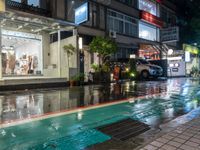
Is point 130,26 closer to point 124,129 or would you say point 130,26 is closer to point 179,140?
point 124,129

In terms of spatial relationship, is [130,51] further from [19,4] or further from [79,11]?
[19,4]

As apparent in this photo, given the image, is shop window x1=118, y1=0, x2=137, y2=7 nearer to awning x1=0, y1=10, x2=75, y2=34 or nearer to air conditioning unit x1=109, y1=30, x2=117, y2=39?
air conditioning unit x1=109, y1=30, x2=117, y2=39

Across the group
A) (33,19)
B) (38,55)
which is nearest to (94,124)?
(33,19)

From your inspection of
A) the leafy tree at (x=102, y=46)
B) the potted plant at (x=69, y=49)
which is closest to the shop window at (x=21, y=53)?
the potted plant at (x=69, y=49)

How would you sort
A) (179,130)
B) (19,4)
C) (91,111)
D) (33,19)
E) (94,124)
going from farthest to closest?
(19,4)
(33,19)
(91,111)
(94,124)
(179,130)

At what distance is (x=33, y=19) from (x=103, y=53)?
23.4 ft

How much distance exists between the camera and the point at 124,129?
5562mm

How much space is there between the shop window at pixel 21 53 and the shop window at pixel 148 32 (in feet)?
57.0

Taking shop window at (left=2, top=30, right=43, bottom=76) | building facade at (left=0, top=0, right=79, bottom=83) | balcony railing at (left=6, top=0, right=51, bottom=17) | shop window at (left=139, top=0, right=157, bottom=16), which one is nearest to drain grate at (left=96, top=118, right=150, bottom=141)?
A: building facade at (left=0, top=0, right=79, bottom=83)

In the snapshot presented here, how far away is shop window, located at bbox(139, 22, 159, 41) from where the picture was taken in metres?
33.6

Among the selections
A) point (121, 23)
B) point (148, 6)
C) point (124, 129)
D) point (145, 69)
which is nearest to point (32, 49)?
point (145, 69)

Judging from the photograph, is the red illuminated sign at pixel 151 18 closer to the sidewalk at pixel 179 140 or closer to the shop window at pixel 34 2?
the shop window at pixel 34 2

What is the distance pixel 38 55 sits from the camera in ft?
69.3

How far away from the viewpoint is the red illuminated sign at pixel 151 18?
32.3 m
